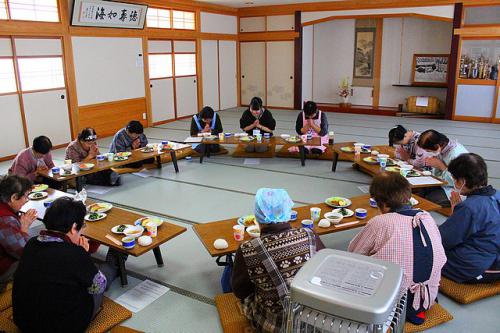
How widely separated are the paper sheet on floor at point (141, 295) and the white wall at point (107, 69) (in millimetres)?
5665

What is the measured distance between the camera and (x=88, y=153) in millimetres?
5230

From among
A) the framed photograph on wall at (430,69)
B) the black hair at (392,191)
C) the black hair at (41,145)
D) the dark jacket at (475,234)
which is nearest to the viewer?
the black hair at (392,191)

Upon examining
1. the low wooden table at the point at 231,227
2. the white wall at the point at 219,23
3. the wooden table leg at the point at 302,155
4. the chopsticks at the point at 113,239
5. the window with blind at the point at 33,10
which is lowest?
the wooden table leg at the point at 302,155

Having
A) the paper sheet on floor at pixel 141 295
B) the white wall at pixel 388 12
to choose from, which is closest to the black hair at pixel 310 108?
the paper sheet on floor at pixel 141 295

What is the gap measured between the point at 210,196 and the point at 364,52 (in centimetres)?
803

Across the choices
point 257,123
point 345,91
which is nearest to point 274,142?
point 257,123

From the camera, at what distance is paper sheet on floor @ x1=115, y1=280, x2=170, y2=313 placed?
2.86 metres

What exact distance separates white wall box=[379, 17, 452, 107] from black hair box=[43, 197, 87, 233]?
1022 cm

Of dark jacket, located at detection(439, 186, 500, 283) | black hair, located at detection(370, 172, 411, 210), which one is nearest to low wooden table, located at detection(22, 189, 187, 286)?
black hair, located at detection(370, 172, 411, 210)

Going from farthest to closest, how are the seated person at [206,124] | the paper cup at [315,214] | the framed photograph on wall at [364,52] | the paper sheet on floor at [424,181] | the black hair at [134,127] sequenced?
the framed photograph on wall at [364,52] < the seated person at [206,124] < the black hair at [134,127] < the paper sheet on floor at [424,181] < the paper cup at [315,214]

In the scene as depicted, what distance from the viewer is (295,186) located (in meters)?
5.29

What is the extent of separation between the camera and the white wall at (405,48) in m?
10.4

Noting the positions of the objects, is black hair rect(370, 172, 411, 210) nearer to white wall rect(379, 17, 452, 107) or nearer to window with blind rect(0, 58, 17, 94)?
window with blind rect(0, 58, 17, 94)

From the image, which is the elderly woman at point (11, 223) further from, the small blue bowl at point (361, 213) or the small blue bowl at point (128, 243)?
the small blue bowl at point (361, 213)
